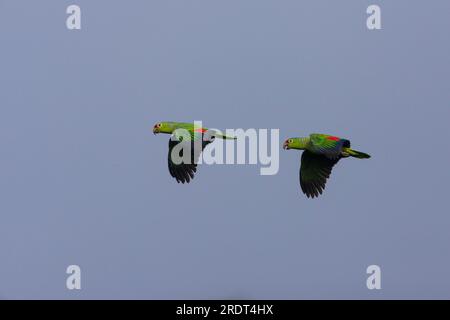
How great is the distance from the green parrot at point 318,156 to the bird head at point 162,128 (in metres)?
2.02

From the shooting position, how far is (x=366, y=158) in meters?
17.0

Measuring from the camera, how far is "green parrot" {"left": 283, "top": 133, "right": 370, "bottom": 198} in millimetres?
17016

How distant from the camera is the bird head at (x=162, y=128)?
17.6 m

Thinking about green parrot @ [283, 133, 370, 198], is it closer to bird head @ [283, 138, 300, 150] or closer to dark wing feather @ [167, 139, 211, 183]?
bird head @ [283, 138, 300, 150]

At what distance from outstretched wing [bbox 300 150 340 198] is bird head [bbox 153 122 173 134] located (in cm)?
237

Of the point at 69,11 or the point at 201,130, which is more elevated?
the point at 69,11

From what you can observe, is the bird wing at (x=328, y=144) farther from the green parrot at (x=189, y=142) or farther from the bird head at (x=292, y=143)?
the green parrot at (x=189, y=142)

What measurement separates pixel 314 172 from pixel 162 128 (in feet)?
9.04

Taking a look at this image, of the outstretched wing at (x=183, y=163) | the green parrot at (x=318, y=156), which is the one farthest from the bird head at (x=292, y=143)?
the outstretched wing at (x=183, y=163)

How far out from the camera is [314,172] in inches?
690

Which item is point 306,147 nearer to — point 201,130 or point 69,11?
point 201,130

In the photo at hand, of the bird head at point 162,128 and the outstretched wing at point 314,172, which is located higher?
the bird head at point 162,128
